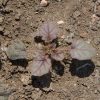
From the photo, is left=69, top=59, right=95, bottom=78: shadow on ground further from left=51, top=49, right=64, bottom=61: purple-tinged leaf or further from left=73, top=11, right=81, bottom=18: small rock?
left=73, top=11, right=81, bottom=18: small rock

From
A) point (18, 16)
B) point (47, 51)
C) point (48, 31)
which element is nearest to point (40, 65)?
point (47, 51)

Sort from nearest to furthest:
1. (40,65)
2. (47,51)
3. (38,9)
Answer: (40,65)
(47,51)
(38,9)

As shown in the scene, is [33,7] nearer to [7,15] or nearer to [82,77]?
[7,15]

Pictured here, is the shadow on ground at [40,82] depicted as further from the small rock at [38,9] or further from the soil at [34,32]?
the small rock at [38,9]

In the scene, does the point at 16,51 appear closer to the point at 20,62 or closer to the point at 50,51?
the point at 20,62

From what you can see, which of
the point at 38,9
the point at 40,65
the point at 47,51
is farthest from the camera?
the point at 38,9

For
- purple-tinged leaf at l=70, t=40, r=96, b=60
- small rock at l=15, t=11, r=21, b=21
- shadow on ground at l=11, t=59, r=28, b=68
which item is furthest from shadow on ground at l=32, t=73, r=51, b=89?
small rock at l=15, t=11, r=21, b=21

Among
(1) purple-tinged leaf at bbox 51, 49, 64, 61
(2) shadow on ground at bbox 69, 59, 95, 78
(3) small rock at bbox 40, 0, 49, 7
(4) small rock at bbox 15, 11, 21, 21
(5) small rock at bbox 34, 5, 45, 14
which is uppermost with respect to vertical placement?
(3) small rock at bbox 40, 0, 49, 7
